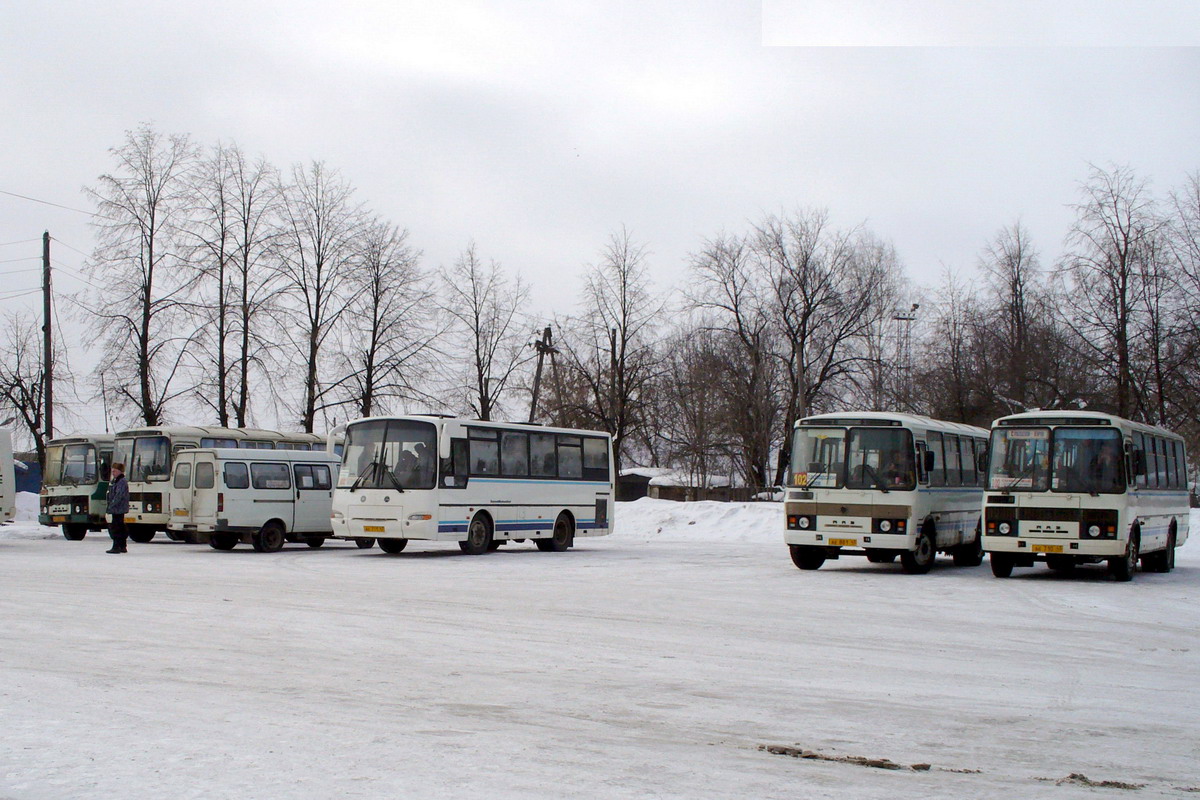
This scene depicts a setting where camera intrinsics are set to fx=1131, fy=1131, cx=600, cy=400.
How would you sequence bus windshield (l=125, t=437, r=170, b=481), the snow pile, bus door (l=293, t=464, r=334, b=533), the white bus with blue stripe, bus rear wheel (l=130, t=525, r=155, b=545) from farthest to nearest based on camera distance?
the snow pile, bus rear wheel (l=130, t=525, r=155, b=545), bus windshield (l=125, t=437, r=170, b=481), bus door (l=293, t=464, r=334, b=533), the white bus with blue stripe

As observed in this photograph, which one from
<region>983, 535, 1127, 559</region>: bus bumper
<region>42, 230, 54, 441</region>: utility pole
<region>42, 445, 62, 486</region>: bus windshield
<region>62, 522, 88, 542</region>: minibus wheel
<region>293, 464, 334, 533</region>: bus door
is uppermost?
<region>42, 230, 54, 441</region>: utility pole

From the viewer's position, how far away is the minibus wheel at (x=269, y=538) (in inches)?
1073

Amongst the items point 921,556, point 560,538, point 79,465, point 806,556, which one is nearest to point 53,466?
point 79,465

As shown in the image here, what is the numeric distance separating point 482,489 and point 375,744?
19.0 meters

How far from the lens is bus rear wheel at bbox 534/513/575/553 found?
27922 millimetres

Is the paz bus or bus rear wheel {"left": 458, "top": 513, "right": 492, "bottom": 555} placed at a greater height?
the paz bus

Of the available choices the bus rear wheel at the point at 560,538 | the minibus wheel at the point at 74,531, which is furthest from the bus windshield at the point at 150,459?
the bus rear wheel at the point at 560,538

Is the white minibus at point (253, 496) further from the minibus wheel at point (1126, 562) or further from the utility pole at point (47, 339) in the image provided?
the minibus wheel at point (1126, 562)

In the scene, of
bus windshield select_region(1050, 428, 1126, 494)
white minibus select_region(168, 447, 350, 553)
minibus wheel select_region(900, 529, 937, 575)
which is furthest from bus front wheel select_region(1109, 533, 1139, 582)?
white minibus select_region(168, 447, 350, 553)

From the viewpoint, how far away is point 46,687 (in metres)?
8.07

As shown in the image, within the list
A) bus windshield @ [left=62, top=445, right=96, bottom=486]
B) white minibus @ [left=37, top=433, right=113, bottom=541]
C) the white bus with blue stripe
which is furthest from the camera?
bus windshield @ [left=62, top=445, right=96, bottom=486]

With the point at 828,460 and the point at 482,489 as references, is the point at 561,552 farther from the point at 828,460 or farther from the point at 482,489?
the point at 828,460

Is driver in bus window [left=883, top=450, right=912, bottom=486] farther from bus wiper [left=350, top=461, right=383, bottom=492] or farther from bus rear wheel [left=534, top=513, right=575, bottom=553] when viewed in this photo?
bus wiper [left=350, top=461, right=383, bottom=492]

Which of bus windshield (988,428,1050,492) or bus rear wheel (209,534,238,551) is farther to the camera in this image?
bus rear wheel (209,534,238,551)
